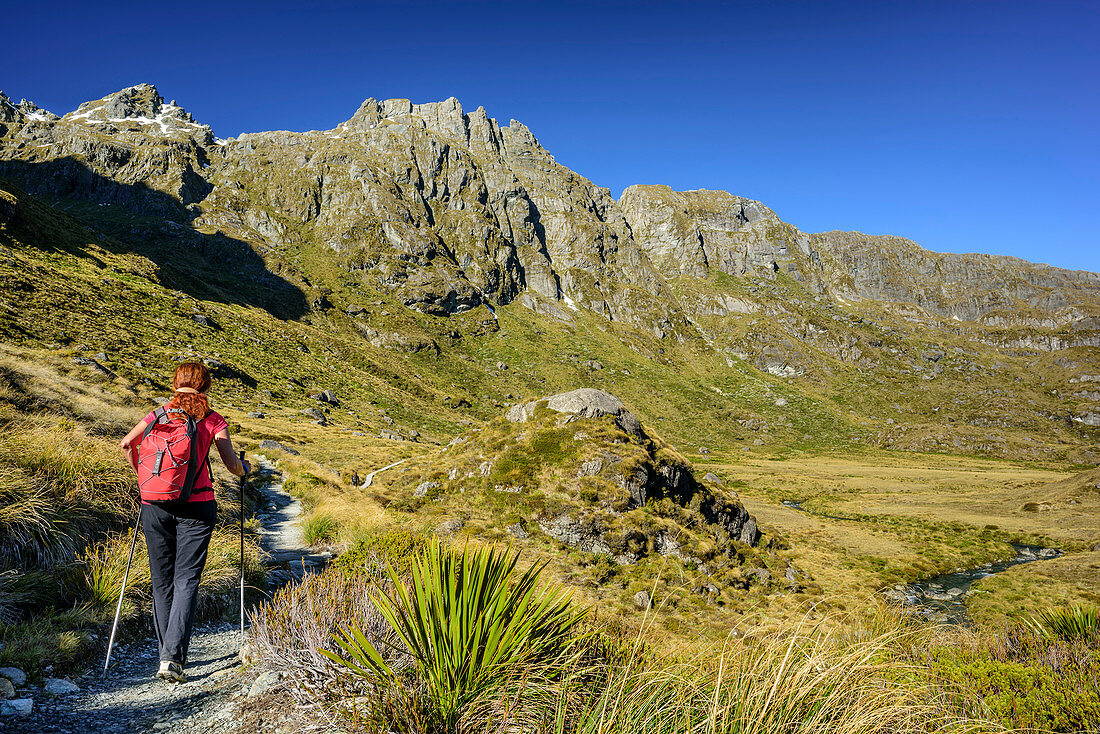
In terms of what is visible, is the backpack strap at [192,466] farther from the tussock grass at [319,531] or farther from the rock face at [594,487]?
the rock face at [594,487]

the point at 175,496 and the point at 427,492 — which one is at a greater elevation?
the point at 175,496

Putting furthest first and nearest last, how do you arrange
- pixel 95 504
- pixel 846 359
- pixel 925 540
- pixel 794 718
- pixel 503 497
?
1. pixel 846 359
2. pixel 925 540
3. pixel 503 497
4. pixel 95 504
5. pixel 794 718

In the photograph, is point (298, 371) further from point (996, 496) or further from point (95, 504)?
point (996, 496)

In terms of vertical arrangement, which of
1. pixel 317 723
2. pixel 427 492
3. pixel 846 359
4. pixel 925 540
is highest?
pixel 846 359

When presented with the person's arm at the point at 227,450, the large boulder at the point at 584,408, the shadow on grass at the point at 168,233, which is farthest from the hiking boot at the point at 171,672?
the shadow on grass at the point at 168,233

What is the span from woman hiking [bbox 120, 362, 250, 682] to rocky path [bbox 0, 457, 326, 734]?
24 centimetres

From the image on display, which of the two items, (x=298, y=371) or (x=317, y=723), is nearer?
(x=317, y=723)

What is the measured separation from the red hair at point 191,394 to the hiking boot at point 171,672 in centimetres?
239

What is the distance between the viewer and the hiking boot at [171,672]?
4.20 m

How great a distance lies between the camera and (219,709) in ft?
11.9

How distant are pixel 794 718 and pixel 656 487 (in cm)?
2189

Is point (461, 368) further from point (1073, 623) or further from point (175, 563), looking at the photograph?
point (1073, 623)

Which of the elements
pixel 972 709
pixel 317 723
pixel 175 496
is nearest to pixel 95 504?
pixel 175 496

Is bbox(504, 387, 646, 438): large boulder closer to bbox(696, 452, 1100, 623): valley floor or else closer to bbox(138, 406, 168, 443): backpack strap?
bbox(696, 452, 1100, 623): valley floor
